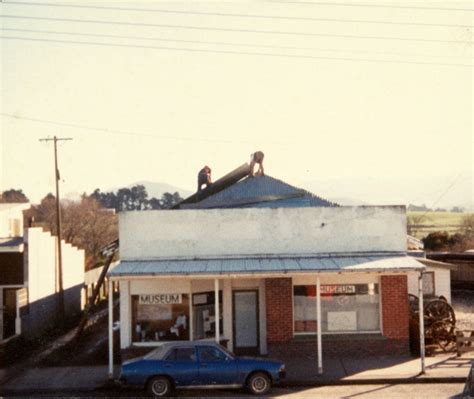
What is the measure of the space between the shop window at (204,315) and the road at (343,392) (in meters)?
4.05

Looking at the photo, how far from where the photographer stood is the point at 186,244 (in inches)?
856

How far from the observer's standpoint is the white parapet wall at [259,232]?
21719mm

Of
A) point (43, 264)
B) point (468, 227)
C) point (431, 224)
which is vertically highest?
point (431, 224)

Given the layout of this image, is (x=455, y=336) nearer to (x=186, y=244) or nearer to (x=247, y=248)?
(x=247, y=248)

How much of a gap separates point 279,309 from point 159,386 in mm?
5798

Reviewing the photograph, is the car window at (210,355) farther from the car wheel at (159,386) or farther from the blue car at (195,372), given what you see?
the car wheel at (159,386)

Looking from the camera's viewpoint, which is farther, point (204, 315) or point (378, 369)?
point (204, 315)

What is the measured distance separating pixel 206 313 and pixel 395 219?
22.3 ft

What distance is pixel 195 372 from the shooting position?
16.8 metres

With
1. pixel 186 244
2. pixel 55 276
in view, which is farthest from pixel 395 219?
pixel 55 276

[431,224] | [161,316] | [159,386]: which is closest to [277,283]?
[161,316]

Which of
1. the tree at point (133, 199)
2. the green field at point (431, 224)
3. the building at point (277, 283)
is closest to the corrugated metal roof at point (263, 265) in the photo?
the building at point (277, 283)

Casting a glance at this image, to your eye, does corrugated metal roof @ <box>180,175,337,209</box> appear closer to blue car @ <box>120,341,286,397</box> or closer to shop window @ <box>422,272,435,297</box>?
shop window @ <box>422,272,435,297</box>

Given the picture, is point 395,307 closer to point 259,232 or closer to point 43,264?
point 259,232
